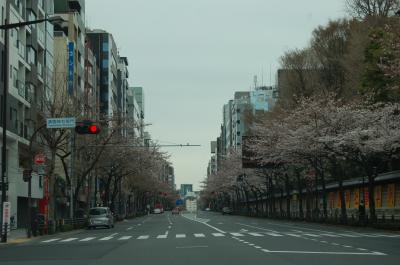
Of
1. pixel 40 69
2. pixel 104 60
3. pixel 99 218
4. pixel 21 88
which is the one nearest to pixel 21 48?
pixel 21 88

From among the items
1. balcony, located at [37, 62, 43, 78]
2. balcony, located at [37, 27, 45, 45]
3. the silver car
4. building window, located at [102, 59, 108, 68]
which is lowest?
the silver car

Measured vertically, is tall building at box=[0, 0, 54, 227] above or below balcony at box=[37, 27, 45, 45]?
below

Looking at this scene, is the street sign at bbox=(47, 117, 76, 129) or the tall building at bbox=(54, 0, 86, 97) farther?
the tall building at bbox=(54, 0, 86, 97)

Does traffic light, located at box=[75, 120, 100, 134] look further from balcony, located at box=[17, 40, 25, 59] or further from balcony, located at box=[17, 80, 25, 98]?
balcony, located at box=[17, 40, 25, 59]

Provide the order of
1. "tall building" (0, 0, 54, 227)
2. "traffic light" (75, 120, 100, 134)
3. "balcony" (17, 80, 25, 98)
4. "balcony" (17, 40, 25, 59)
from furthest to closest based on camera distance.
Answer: "balcony" (17, 80, 25, 98) < "balcony" (17, 40, 25, 59) < "tall building" (0, 0, 54, 227) < "traffic light" (75, 120, 100, 134)

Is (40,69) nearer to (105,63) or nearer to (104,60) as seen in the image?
(105,63)

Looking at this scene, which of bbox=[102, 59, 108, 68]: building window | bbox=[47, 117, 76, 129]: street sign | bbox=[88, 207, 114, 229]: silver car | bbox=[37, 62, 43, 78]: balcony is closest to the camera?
bbox=[47, 117, 76, 129]: street sign

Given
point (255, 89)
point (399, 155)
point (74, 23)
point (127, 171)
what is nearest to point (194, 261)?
point (399, 155)

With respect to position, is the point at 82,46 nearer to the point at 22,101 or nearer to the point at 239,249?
the point at 22,101

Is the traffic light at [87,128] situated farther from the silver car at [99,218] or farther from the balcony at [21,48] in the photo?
the balcony at [21,48]

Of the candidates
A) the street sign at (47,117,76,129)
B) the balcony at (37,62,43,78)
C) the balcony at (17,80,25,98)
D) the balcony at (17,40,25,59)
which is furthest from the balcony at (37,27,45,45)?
the street sign at (47,117,76,129)

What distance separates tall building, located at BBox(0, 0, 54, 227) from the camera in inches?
1861

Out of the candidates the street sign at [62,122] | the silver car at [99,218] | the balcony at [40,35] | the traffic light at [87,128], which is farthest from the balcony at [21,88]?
the traffic light at [87,128]

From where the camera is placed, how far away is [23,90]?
51.2m
